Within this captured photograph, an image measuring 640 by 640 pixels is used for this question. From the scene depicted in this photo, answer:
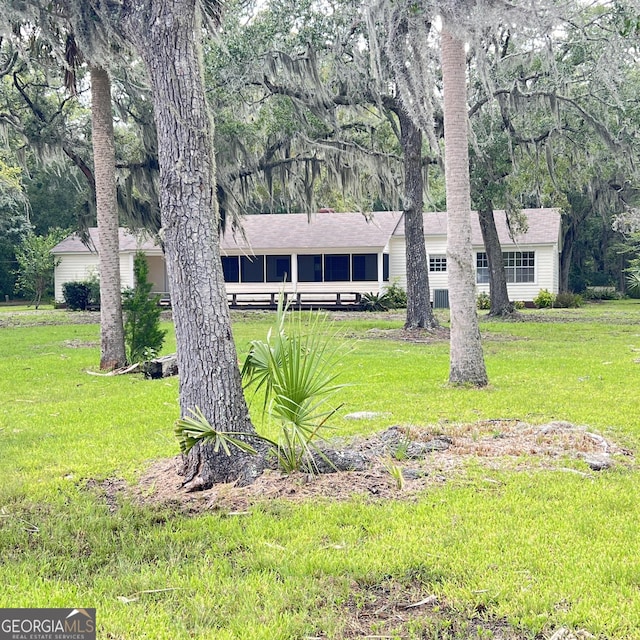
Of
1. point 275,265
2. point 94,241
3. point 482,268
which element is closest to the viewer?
point 482,268

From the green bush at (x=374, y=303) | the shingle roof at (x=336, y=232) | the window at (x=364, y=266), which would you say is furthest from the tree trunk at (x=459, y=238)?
the window at (x=364, y=266)

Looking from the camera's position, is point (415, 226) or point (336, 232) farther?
point (336, 232)

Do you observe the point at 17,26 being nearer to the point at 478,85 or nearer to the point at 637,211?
the point at 478,85

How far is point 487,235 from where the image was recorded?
20859 mm

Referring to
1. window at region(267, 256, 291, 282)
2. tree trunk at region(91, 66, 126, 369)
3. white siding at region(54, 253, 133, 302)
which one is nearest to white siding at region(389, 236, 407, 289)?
window at region(267, 256, 291, 282)

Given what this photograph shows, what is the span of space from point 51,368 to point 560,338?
10295mm

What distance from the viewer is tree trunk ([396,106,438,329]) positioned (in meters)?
15.7

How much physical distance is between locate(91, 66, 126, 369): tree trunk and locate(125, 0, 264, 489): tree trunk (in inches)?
265

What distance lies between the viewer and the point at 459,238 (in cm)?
843

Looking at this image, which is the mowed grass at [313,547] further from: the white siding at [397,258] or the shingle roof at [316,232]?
the white siding at [397,258]

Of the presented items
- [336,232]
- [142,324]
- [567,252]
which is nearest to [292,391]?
[142,324]

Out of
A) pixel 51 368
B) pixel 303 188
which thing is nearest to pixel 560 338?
pixel 303 188

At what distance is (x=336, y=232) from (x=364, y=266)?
6.81ft

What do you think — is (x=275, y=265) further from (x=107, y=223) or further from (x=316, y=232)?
(x=107, y=223)
